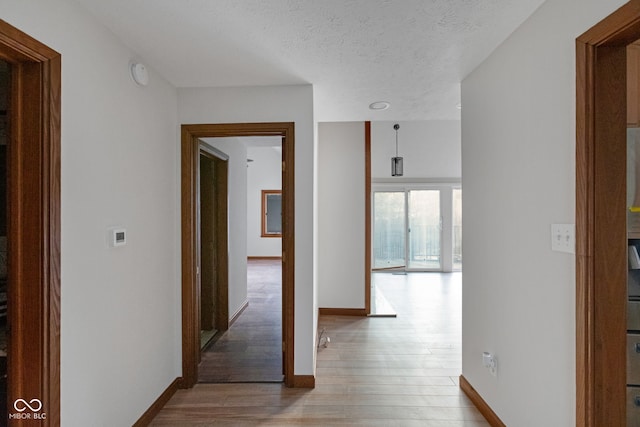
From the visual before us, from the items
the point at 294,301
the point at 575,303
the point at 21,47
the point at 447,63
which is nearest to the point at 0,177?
the point at 21,47

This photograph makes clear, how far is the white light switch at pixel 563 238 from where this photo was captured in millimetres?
1356

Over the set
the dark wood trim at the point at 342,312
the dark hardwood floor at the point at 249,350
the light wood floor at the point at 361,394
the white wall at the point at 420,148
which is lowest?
the dark hardwood floor at the point at 249,350

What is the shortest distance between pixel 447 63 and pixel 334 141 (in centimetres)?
237

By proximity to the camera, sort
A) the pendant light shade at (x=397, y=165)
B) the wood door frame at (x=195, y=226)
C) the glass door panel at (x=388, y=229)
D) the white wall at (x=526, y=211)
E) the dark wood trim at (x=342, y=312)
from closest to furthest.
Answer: the white wall at (x=526, y=211)
the wood door frame at (x=195, y=226)
the dark wood trim at (x=342, y=312)
the pendant light shade at (x=397, y=165)
the glass door panel at (x=388, y=229)

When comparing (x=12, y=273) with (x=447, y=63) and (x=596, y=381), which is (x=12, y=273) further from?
(x=447, y=63)

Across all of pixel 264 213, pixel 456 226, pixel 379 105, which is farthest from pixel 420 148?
pixel 264 213

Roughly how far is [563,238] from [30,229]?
227 centimetres

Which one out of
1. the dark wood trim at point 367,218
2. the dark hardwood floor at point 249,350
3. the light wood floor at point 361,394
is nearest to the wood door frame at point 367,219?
the dark wood trim at point 367,218

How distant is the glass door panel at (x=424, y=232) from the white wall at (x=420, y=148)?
0.53m

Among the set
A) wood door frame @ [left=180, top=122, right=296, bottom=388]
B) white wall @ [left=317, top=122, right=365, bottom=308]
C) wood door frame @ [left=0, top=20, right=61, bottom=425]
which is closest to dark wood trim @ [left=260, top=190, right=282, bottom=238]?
white wall @ [left=317, top=122, right=365, bottom=308]

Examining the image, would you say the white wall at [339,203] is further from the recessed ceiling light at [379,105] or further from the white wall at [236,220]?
the recessed ceiling light at [379,105]

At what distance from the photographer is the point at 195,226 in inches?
101

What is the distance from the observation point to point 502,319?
6.24ft

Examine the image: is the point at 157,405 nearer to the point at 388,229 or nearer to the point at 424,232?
the point at 388,229
